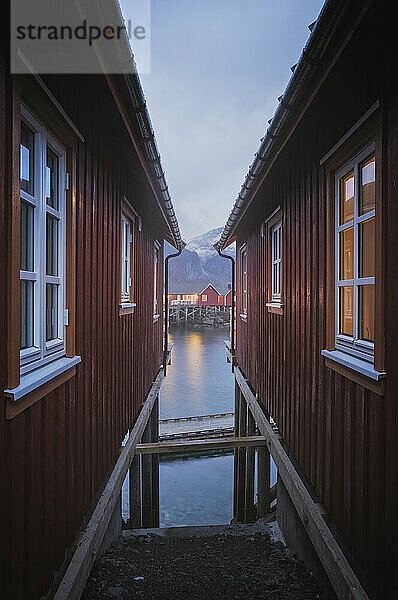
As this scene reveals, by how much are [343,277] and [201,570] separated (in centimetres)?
312

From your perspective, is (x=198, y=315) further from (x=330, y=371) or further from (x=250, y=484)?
(x=330, y=371)

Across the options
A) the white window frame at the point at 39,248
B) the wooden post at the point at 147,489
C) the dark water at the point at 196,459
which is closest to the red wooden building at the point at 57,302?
the white window frame at the point at 39,248

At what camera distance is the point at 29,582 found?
2.36 m

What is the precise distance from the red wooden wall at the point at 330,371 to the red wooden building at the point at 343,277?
1cm

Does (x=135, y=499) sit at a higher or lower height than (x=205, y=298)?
lower

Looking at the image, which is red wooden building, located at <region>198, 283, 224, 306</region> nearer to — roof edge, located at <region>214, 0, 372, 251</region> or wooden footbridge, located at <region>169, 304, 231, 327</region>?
wooden footbridge, located at <region>169, 304, 231, 327</region>

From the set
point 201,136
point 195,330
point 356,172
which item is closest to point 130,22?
point 356,172

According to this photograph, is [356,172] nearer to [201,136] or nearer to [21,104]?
[21,104]

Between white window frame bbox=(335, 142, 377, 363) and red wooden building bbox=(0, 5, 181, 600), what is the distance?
164 cm

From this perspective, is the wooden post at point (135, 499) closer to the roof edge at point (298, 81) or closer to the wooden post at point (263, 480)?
the wooden post at point (263, 480)

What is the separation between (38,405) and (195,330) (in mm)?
57828

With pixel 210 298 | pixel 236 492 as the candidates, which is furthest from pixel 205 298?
pixel 236 492

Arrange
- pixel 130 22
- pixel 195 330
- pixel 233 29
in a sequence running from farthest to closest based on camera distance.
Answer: pixel 195 330 → pixel 233 29 → pixel 130 22

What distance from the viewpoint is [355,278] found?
3307 mm
